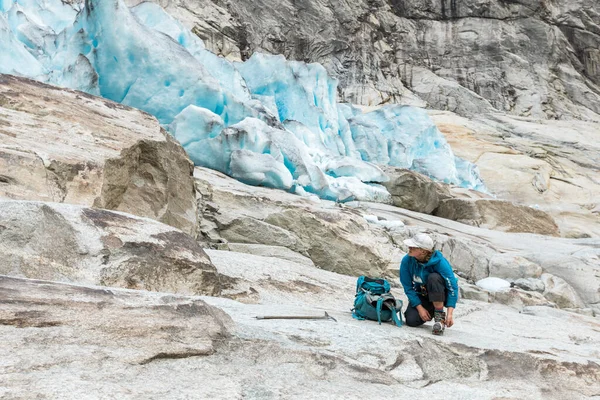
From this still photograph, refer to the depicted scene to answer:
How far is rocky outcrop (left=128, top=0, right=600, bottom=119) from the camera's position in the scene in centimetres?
4188

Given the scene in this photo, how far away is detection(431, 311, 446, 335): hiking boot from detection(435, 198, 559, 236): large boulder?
1558 cm

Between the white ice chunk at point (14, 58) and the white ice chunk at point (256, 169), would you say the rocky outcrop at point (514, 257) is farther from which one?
the white ice chunk at point (14, 58)

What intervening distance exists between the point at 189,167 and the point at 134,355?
7.02 m

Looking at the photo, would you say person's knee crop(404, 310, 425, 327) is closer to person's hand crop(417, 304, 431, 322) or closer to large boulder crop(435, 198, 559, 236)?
person's hand crop(417, 304, 431, 322)

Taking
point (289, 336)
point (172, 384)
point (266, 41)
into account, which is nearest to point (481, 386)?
point (289, 336)

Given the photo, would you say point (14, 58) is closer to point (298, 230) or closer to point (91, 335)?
point (298, 230)

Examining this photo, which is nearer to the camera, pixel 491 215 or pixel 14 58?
pixel 14 58

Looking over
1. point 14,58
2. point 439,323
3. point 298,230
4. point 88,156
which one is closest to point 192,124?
point 14,58

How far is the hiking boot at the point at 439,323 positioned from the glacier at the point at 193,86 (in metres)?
10.2

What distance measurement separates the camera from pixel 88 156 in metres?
7.20

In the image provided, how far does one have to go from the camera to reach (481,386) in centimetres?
369

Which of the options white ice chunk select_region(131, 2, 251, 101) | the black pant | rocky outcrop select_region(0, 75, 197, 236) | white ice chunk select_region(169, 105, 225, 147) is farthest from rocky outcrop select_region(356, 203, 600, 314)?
the black pant

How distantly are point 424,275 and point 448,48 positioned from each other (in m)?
44.4

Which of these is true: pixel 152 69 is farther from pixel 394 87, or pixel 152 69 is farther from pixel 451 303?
pixel 394 87
